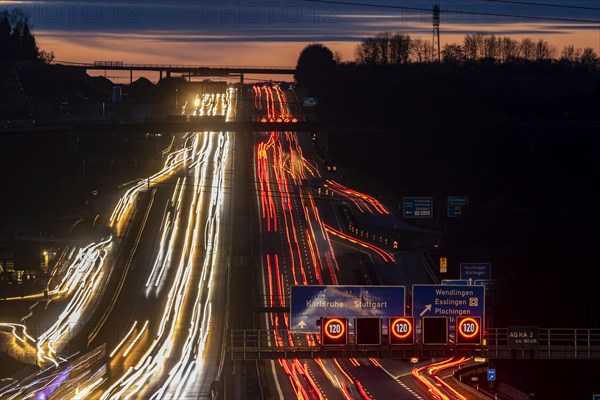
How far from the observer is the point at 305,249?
73.8m

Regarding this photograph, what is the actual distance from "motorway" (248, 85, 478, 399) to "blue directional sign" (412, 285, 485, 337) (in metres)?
4.19

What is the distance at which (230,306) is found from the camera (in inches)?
2386

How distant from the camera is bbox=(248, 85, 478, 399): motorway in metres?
46.8

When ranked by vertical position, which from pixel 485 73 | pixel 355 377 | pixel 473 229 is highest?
pixel 485 73

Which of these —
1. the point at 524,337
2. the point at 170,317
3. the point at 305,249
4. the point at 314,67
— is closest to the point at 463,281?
the point at 170,317

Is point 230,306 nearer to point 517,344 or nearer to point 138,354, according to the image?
point 138,354

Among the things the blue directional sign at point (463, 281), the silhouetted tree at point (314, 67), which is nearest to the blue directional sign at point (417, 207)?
the blue directional sign at point (463, 281)

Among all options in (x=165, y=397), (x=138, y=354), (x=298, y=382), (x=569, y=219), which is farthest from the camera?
(x=569, y=219)

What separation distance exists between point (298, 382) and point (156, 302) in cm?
1629

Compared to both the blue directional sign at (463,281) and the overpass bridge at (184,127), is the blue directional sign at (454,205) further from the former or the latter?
the overpass bridge at (184,127)

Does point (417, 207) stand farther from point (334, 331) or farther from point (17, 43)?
point (17, 43)

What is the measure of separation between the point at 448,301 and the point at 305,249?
38.2 metres

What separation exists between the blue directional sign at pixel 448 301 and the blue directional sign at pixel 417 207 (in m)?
29.9

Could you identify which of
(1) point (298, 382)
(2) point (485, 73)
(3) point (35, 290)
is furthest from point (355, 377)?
(2) point (485, 73)
